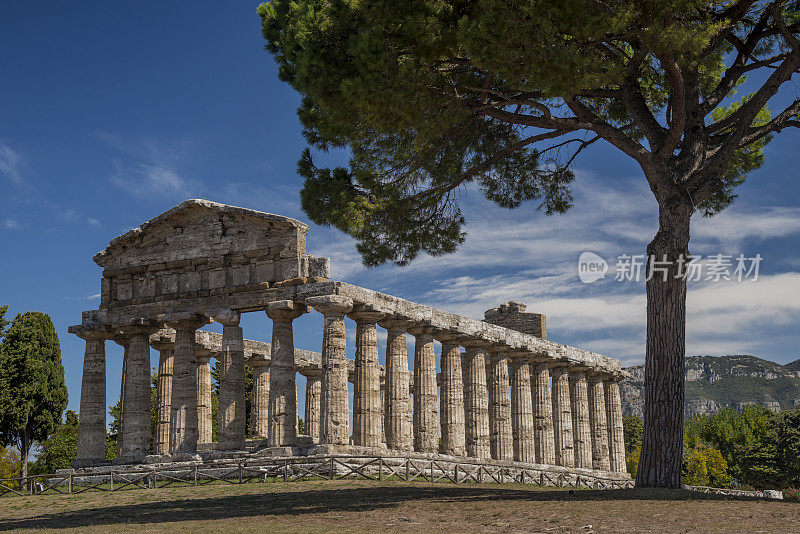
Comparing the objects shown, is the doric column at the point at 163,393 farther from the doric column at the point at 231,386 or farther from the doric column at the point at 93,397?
the doric column at the point at 231,386

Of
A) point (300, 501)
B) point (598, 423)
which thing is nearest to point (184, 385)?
point (300, 501)

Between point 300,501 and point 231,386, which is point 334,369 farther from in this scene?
point 300,501

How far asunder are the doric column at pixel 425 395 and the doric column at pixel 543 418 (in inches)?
362

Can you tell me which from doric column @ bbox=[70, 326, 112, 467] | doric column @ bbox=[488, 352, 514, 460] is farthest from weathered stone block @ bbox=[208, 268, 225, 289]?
doric column @ bbox=[488, 352, 514, 460]

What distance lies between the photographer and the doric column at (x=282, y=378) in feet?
97.1

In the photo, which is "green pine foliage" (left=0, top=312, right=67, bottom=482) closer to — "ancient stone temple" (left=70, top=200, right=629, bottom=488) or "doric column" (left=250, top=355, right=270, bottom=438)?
"ancient stone temple" (left=70, top=200, right=629, bottom=488)

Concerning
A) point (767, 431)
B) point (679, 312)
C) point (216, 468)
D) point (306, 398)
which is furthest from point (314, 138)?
point (767, 431)

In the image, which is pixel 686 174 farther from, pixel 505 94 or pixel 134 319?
pixel 134 319

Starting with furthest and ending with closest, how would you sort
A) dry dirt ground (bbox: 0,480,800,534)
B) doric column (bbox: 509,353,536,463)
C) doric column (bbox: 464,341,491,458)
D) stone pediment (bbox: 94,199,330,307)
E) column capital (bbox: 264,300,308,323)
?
1. doric column (bbox: 509,353,536,463)
2. doric column (bbox: 464,341,491,458)
3. stone pediment (bbox: 94,199,330,307)
4. column capital (bbox: 264,300,308,323)
5. dry dirt ground (bbox: 0,480,800,534)

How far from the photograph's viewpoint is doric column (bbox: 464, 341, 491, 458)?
116 feet

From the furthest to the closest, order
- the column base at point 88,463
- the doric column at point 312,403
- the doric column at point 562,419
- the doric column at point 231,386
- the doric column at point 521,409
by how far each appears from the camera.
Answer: the doric column at point 562,419 → the doric column at point 312,403 → the doric column at point 521,409 → the column base at point 88,463 → the doric column at point 231,386

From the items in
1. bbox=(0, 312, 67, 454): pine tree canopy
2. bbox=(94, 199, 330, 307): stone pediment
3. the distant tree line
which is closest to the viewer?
bbox=(94, 199, 330, 307): stone pediment

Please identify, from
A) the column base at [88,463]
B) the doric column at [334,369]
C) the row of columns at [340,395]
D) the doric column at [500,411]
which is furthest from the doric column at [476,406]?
the column base at [88,463]

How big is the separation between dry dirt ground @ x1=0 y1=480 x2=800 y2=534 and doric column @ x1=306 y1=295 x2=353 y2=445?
4965 millimetres
